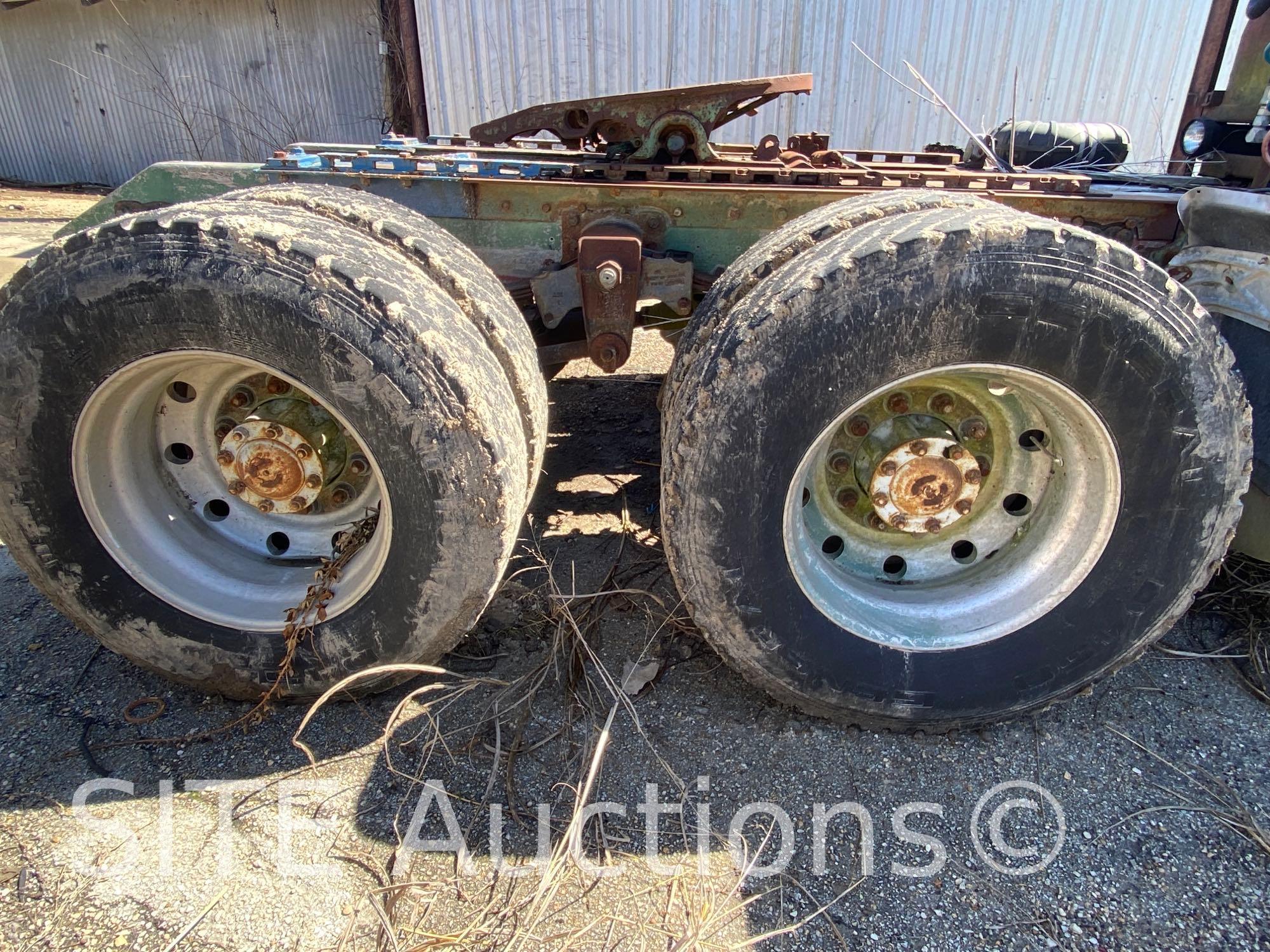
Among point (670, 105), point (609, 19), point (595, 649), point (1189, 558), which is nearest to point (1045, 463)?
point (1189, 558)

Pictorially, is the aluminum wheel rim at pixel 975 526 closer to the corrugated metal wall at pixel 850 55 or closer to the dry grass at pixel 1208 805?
the dry grass at pixel 1208 805

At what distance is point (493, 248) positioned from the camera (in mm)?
2549

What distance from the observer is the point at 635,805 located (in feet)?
6.25

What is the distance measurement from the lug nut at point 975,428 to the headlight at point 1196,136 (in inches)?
76.4

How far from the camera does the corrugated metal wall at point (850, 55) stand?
681cm

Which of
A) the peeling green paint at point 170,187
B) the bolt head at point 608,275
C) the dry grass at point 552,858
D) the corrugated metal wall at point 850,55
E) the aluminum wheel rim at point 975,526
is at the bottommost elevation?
the dry grass at point 552,858

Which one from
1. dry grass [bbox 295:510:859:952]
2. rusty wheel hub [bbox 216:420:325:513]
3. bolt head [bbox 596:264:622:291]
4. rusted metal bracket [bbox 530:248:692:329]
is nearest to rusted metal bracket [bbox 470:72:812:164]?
rusted metal bracket [bbox 530:248:692:329]

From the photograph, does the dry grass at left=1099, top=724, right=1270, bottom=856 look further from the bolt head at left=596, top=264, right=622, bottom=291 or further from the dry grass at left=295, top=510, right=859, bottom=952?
the bolt head at left=596, top=264, right=622, bottom=291

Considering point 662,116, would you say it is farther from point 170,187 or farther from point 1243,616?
point 1243,616

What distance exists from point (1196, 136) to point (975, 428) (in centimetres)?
196

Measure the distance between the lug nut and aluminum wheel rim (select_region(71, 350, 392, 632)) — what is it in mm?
1627

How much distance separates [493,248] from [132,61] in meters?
11.6

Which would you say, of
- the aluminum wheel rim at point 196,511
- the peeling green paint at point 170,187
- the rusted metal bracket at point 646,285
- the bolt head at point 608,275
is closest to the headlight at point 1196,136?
the rusted metal bracket at point 646,285

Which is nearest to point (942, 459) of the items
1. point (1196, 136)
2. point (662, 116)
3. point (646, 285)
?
point (646, 285)
